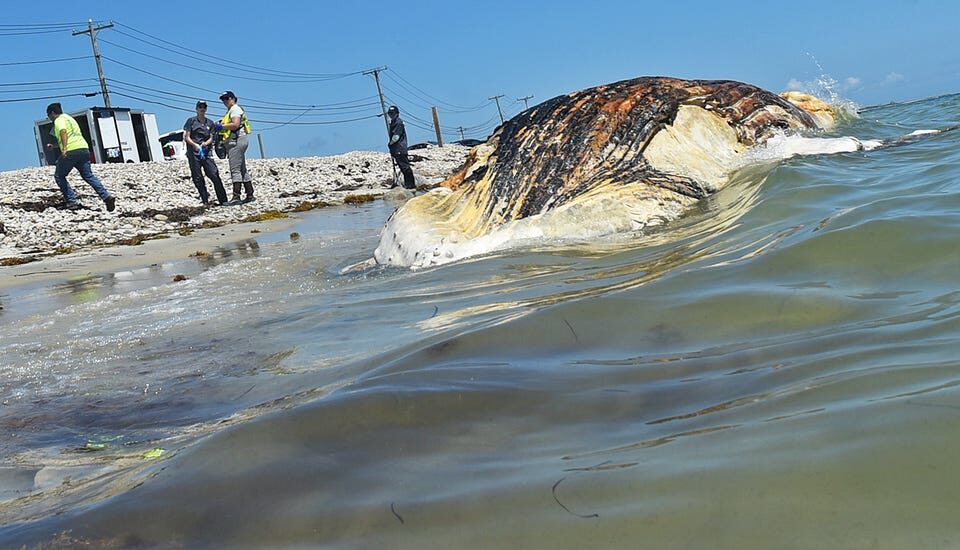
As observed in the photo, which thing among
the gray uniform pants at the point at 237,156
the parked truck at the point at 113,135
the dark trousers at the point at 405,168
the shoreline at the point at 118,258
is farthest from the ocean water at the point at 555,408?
the parked truck at the point at 113,135

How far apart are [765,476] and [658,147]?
5.00 m

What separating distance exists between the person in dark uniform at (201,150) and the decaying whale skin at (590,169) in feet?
29.9

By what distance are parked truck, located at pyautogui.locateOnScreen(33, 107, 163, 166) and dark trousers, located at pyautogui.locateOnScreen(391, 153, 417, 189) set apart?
1875 centimetres

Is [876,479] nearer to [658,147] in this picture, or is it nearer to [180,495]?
[180,495]

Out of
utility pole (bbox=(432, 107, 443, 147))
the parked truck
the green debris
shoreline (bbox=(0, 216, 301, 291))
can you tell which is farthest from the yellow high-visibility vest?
utility pole (bbox=(432, 107, 443, 147))

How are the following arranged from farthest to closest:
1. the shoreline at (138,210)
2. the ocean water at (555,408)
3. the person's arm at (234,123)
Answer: the person's arm at (234,123)
the shoreline at (138,210)
the ocean water at (555,408)

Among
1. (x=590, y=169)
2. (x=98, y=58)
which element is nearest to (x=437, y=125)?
(x=98, y=58)

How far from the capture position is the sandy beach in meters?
9.48

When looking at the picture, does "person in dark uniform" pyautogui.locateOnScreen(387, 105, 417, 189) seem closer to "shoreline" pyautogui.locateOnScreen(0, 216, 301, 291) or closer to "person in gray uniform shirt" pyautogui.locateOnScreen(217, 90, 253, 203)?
"person in gray uniform shirt" pyautogui.locateOnScreen(217, 90, 253, 203)

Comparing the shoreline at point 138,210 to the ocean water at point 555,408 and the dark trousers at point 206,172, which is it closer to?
the dark trousers at point 206,172

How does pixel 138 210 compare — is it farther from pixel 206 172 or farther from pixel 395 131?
pixel 395 131

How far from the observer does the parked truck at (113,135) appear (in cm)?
3250

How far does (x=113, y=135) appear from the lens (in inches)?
1305

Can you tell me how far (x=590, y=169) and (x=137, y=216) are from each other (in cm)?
999
